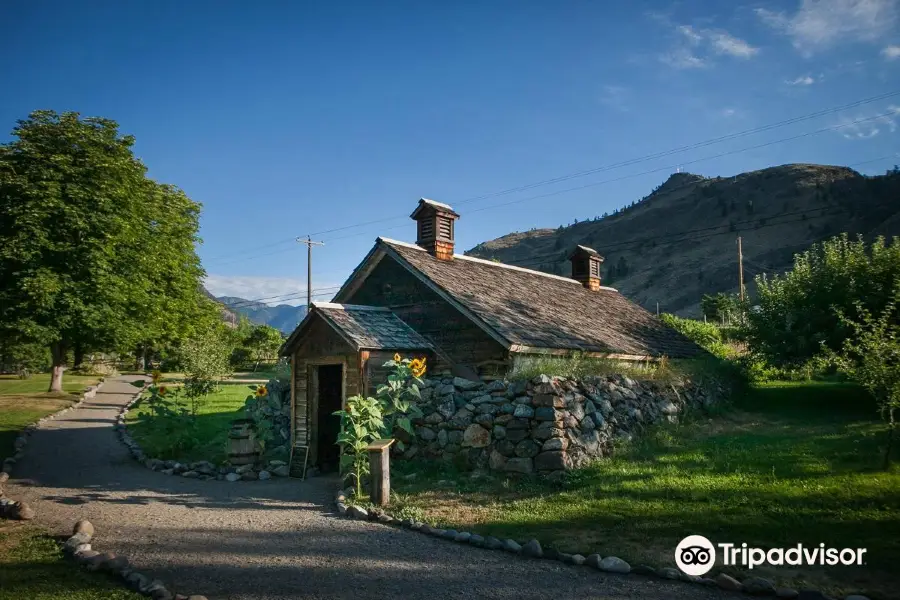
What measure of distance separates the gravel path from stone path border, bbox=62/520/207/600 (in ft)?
0.71

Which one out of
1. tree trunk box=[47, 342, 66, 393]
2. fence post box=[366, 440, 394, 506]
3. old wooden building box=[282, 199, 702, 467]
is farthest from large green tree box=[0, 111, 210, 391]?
fence post box=[366, 440, 394, 506]

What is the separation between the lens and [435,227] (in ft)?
57.1

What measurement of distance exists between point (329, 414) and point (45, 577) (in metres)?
7.92

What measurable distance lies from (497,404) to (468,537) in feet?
12.6

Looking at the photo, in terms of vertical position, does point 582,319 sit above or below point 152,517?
above

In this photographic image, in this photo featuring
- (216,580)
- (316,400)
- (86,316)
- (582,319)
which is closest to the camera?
(216,580)

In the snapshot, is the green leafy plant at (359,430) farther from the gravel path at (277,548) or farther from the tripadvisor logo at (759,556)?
the tripadvisor logo at (759,556)

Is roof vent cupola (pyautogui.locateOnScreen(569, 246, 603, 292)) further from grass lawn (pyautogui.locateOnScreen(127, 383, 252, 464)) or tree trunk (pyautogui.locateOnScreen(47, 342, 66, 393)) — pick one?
tree trunk (pyautogui.locateOnScreen(47, 342, 66, 393))

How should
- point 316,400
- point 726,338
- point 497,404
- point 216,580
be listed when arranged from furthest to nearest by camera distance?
point 726,338 → point 316,400 → point 497,404 → point 216,580

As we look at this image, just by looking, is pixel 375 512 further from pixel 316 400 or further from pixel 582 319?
pixel 582 319

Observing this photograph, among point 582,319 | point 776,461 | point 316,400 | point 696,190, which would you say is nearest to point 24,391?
point 316,400

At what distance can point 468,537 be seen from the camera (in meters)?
7.73

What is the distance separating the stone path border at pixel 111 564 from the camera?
5.68 meters

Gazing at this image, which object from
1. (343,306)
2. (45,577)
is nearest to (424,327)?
(343,306)
